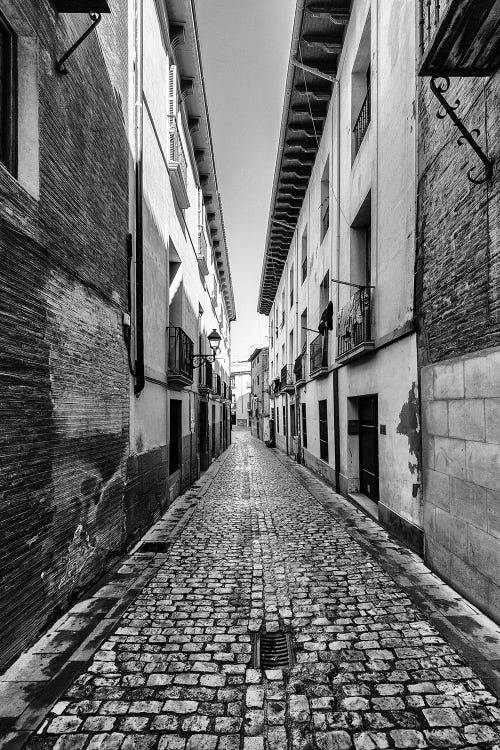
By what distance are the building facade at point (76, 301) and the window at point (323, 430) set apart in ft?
16.9

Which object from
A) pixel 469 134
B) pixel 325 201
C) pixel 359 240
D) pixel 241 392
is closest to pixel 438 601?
pixel 469 134

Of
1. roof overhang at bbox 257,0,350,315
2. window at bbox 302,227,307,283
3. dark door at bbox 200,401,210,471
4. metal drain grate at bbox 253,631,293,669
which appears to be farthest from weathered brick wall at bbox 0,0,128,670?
window at bbox 302,227,307,283

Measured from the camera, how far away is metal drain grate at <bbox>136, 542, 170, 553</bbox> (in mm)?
5705

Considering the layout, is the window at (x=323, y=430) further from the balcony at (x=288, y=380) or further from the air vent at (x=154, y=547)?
the air vent at (x=154, y=547)

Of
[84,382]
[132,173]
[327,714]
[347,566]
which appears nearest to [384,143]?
[132,173]

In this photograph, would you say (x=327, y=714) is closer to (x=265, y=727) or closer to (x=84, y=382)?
(x=265, y=727)

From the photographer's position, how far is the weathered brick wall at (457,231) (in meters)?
3.77

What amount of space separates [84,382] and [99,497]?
4.60 feet

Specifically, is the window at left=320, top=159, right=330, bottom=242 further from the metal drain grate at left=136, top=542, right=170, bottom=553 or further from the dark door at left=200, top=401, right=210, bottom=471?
the metal drain grate at left=136, top=542, right=170, bottom=553

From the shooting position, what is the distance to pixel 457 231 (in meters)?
4.42

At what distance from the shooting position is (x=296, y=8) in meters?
8.98

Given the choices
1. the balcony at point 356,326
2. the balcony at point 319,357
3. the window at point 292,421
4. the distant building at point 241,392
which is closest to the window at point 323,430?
the balcony at point 319,357

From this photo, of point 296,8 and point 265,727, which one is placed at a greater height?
point 296,8

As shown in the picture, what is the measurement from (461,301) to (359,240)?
5.24 meters
